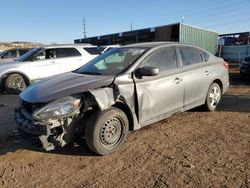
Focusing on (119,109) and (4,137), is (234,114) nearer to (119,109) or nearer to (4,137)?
(119,109)

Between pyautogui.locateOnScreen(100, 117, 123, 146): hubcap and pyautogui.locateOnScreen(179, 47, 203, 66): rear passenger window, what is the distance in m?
2.10

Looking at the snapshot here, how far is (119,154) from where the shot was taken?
14.7 feet

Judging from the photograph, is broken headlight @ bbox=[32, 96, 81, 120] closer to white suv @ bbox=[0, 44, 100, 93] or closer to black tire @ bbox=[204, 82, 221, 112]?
black tire @ bbox=[204, 82, 221, 112]

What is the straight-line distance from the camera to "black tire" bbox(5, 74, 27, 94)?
33.6 feet

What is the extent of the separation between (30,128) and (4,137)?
64.4 inches

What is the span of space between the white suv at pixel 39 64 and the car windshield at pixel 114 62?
5.32 m

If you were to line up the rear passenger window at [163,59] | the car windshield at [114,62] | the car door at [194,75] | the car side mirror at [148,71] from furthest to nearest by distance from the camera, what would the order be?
the car door at [194,75] < the rear passenger window at [163,59] < the car windshield at [114,62] < the car side mirror at [148,71]

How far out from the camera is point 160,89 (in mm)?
5117

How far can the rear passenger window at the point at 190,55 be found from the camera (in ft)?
19.3

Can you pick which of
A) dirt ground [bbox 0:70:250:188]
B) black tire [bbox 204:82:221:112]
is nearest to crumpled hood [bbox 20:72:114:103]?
dirt ground [bbox 0:70:250:188]

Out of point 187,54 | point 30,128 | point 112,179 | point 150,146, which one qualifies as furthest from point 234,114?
point 30,128

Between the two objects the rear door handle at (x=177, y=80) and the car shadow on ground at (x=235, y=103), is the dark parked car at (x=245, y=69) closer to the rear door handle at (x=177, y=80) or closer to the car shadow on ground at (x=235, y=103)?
the car shadow on ground at (x=235, y=103)

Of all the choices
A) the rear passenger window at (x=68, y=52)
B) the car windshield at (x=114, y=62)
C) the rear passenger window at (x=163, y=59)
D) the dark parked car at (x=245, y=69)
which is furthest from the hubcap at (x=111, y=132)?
the dark parked car at (x=245, y=69)

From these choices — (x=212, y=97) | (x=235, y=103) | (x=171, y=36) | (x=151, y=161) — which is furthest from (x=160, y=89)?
(x=171, y=36)
